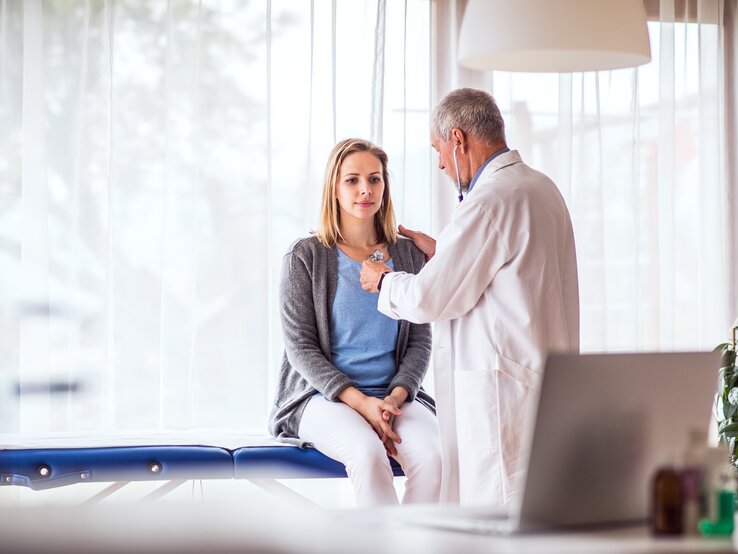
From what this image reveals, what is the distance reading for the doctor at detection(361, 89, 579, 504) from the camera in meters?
2.34

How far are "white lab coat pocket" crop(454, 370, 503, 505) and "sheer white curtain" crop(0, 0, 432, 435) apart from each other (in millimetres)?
1376

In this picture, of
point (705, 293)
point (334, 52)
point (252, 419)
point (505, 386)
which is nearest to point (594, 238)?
point (705, 293)

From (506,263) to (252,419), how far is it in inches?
62.5

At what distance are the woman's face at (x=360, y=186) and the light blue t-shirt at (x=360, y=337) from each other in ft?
0.61

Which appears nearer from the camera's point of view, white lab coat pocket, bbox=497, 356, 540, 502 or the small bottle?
the small bottle

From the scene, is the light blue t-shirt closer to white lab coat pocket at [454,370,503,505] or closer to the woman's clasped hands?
the woman's clasped hands

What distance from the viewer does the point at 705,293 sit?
420cm

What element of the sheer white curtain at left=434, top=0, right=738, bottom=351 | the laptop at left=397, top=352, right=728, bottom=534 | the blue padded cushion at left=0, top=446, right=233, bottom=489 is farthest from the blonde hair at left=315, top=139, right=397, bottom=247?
the laptop at left=397, top=352, right=728, bottom=534

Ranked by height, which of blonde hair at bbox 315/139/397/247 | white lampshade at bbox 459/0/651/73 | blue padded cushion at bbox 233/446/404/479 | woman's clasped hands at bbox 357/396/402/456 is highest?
white lampshade at bbox 459/0/651/73

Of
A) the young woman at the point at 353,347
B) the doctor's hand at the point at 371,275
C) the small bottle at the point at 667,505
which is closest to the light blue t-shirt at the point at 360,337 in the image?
the young woman at the point at 353,347

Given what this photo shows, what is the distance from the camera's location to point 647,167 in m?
4.14

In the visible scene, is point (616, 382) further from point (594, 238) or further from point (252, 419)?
point (594, 238)

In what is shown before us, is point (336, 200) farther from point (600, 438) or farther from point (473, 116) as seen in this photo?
point (600, 438)

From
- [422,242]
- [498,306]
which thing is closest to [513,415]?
[498,306]
